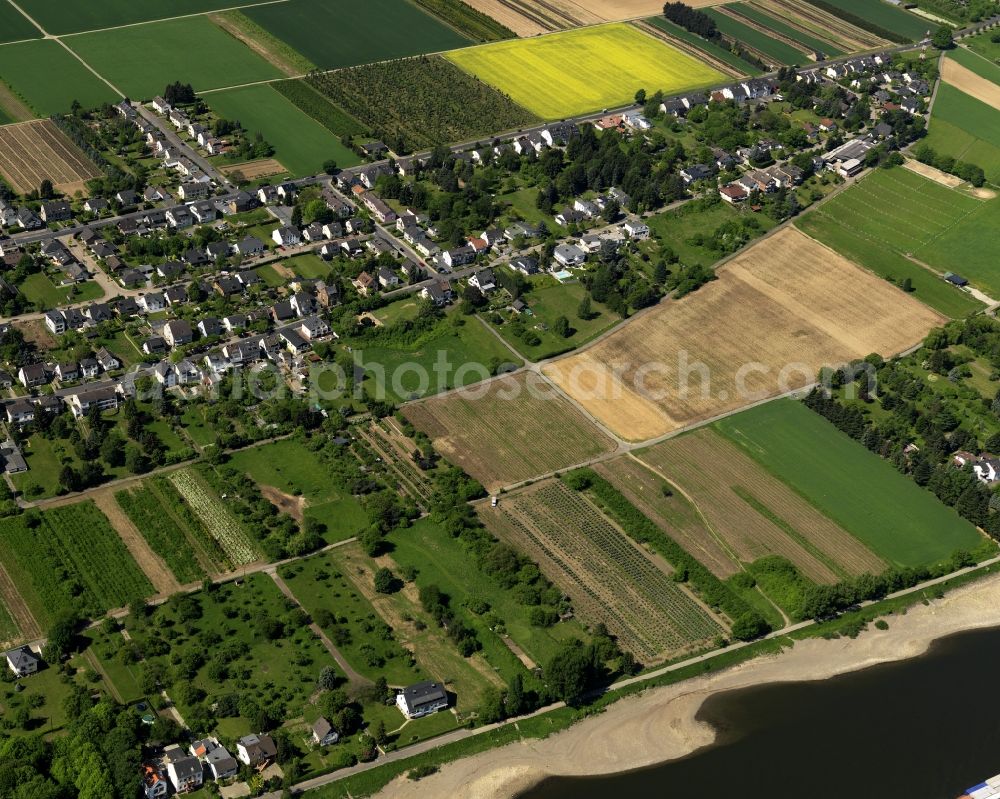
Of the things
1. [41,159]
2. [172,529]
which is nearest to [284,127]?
[41,159]

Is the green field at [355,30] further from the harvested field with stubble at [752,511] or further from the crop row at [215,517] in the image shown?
the harvested field with stubble at [752,511]

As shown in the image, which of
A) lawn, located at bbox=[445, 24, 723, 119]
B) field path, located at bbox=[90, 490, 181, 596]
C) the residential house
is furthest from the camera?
lawn, located at bbox=[445, 24, 723, 119]

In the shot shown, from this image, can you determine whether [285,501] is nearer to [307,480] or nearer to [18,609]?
[307,480]

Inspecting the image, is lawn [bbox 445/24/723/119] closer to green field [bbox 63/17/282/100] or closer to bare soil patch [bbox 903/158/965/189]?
green field [bbox 63/17/282/100]

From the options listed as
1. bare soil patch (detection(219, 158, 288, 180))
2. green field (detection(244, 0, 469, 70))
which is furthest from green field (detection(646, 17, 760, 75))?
bare soil patch (detection(219, 158, 288, 180))

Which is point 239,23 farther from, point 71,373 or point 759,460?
point 759,460
